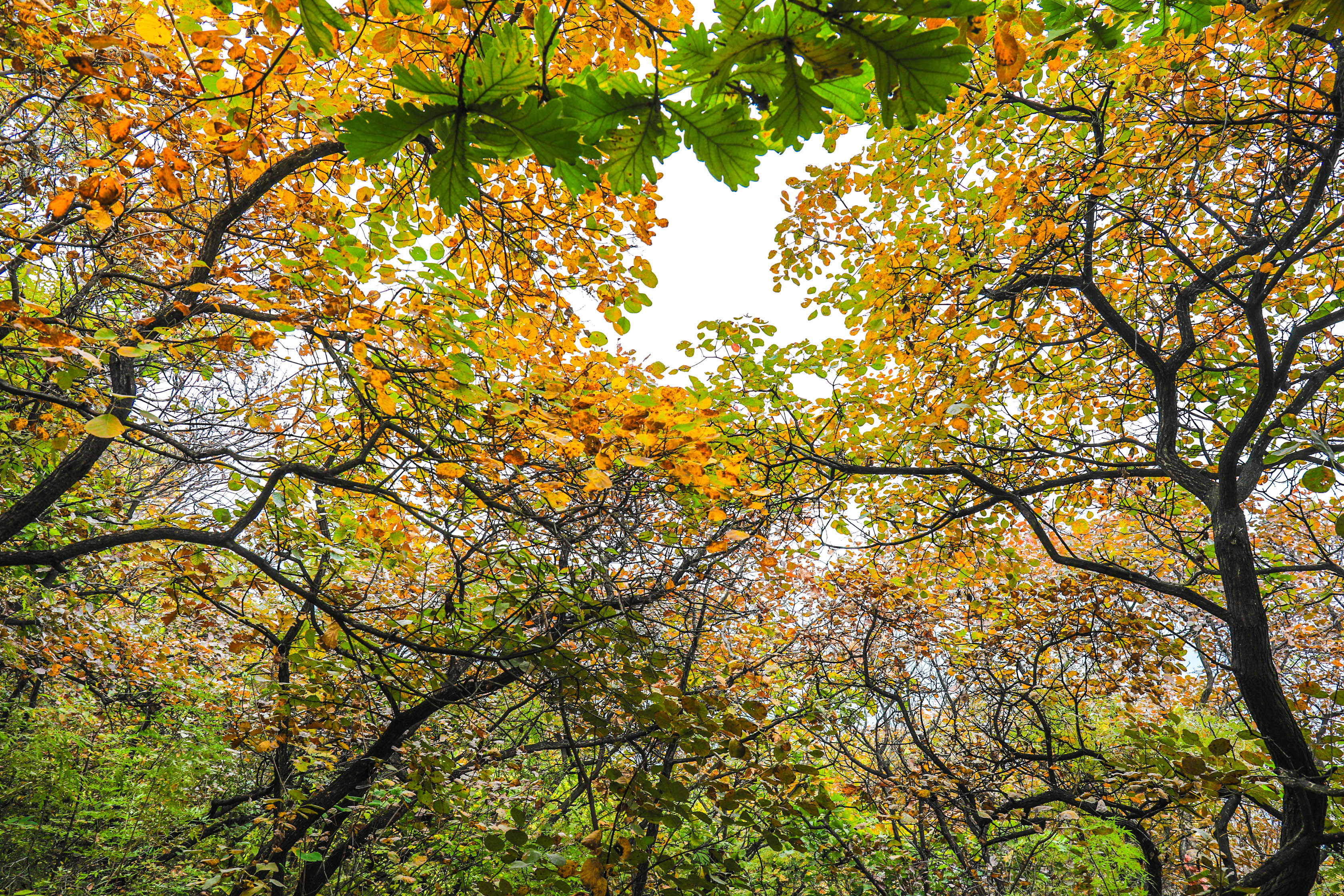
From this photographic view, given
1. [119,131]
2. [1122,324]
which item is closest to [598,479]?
[119,131]

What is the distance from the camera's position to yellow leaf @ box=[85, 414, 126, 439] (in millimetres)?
1723

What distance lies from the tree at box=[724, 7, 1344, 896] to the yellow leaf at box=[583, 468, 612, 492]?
198 centimetres

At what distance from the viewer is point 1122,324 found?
4.43 m

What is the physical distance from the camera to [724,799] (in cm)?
273

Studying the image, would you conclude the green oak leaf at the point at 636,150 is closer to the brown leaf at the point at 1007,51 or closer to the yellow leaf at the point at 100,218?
the brown leaf at the point at 1007,51

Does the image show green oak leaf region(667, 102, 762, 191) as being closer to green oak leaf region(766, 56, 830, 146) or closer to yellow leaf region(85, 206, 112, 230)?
green oak leaf region(766, 56, 830, 146)

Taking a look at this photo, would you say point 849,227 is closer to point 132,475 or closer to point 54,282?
point 54,282

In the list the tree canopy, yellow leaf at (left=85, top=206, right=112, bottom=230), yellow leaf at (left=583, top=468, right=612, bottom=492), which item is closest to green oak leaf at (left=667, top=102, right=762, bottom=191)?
the tree canopy

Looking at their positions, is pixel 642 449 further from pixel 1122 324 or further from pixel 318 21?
pixel 1122 324

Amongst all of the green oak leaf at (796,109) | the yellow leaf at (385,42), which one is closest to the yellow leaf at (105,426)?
the yellow leaf at (385,42)

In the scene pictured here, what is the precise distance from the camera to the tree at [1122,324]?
357cm

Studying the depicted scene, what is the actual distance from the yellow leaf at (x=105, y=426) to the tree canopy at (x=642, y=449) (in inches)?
0.6

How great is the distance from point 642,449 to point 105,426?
6.55 feet

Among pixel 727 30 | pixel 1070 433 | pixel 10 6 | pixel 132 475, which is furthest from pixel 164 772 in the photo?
pixel 1070 433
